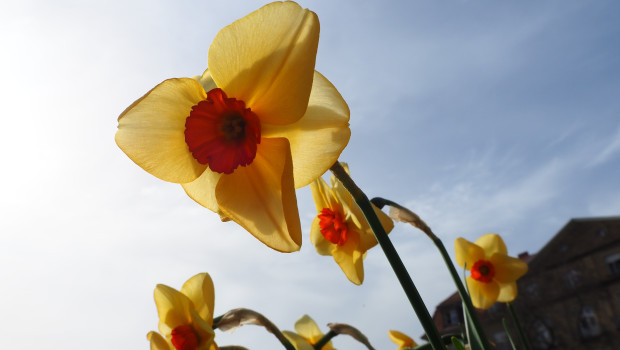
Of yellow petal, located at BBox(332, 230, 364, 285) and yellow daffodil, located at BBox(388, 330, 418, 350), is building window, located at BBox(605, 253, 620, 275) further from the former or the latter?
yellow petal, located at BBox(332, 230, 364, 285)

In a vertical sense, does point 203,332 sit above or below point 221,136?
below

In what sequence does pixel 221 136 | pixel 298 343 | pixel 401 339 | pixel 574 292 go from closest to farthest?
pixel 221 136
pixel 298 343
pixel 401 339
pixel 574 292

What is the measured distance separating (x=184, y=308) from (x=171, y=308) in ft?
0.15

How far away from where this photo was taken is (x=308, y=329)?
84.7 inches

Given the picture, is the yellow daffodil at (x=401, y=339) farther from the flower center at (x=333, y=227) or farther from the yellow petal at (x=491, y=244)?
the yellow petal at (x=491, y=244)

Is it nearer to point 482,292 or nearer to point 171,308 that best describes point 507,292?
point 482,292

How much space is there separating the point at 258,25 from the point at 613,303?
25.3 metres

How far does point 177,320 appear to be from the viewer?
1.49m

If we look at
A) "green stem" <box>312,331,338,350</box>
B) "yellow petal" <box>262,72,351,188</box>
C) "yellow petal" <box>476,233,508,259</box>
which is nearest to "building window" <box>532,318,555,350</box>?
"yellow petal" <box>476,233,508,259</box>

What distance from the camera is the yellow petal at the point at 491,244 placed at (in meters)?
2.85

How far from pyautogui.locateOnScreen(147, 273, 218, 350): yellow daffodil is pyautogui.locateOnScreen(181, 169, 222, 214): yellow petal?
0.65 m

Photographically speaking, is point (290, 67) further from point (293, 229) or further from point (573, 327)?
point (573, 327)

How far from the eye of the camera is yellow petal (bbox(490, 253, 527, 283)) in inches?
107

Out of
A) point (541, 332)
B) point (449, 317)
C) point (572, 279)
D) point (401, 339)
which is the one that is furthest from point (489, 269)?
point (449, 317)
